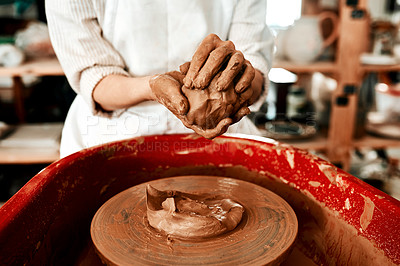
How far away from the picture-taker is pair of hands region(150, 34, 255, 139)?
30.0 inches

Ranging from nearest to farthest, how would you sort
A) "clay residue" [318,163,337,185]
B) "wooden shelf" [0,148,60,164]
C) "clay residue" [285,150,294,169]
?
1. "clay residue" [318,163,337,185]
2. "clay residue" [285,150,294,169]
3. "wooden shelf" [0,148,60,164]

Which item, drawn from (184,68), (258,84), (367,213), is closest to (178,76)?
(184,68)

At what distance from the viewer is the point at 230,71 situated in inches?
30.1

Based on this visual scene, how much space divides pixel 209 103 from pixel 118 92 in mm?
385

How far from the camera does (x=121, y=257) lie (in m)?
0.76

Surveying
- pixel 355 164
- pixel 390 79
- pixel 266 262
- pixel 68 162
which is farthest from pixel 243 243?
pixel 390 79

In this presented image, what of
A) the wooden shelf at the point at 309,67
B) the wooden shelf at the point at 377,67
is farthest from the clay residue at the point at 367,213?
the wooden shelf at the point at 377,67

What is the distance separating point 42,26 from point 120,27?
120cm

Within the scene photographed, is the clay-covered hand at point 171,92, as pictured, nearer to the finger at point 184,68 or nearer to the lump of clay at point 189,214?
the finger at point 184,68

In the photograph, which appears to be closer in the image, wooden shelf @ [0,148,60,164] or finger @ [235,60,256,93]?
finger @ [235,60,256,93]

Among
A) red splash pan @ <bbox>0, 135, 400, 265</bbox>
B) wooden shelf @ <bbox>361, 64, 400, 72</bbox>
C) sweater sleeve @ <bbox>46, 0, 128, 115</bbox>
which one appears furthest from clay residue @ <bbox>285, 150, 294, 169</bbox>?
wooden shelf @ <bbox>361, 64, 400, 72</bbox>

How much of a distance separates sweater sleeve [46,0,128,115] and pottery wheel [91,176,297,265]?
386mm

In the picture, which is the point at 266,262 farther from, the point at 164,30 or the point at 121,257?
the point at 164,30

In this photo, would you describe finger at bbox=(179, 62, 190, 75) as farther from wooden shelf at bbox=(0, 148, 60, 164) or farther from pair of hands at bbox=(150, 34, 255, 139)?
wooden shelf at bbox=(0, 148, 60, 164)
